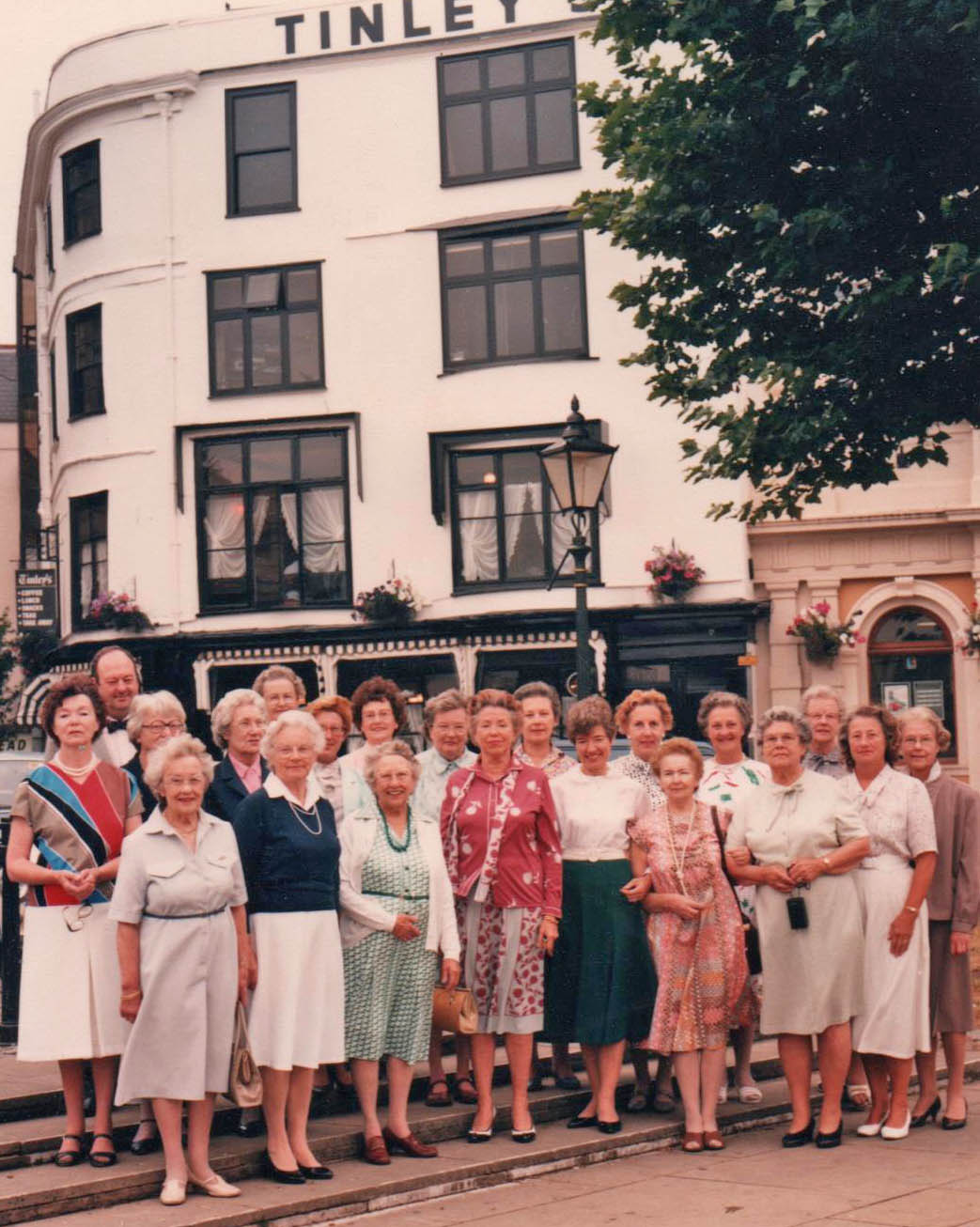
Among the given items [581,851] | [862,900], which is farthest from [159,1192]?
[862,900]

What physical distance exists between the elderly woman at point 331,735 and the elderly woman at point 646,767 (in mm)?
1368

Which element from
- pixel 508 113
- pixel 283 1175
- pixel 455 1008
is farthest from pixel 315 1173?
pixel 508 113

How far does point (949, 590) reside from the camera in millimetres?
25250

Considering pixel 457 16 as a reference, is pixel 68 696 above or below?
below

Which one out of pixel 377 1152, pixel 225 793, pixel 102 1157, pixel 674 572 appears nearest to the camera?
pixel 102 1157

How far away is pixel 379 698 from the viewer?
922 cm

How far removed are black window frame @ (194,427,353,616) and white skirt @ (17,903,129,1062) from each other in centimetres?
1897

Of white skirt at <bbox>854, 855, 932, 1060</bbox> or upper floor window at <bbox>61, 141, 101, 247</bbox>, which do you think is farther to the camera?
upper floor window at <bbox>61, 141, 101, 247</bbox>

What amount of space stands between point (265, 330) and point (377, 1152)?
67.0ft

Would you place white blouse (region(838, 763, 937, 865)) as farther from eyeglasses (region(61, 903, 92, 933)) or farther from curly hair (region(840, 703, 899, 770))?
eyeglasses (region(61, 903, 92, 933))

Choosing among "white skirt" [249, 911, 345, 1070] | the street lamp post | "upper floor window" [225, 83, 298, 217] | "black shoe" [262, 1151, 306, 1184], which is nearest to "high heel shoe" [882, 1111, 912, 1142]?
"white skirt" [249, 911, 345, 1070]

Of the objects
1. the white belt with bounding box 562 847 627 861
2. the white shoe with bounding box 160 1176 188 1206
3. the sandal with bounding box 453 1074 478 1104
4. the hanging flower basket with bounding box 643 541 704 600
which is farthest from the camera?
the hanging flower basket with bounding box 643 541 704 600

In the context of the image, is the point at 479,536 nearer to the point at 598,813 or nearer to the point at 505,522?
the point at 505,522

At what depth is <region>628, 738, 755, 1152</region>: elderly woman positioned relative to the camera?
844 cm
